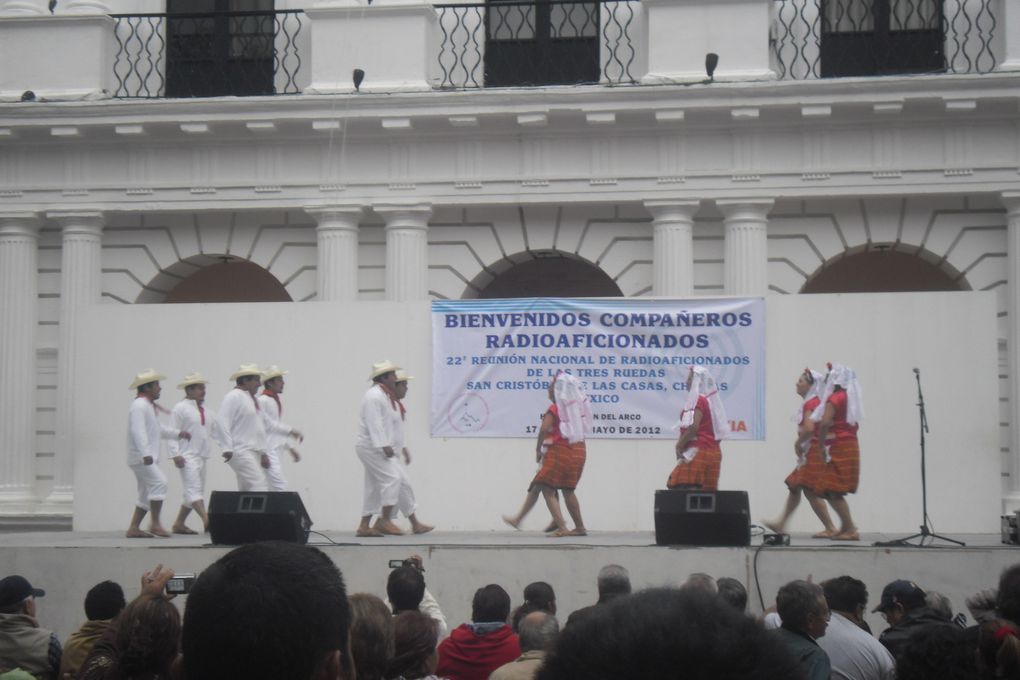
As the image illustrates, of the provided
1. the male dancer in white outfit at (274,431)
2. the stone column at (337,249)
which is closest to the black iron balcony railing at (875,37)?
the stone column at (337,249)

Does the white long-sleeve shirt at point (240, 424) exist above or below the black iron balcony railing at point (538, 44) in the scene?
below

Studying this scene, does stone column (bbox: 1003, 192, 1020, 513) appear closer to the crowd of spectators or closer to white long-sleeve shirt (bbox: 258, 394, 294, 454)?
white long-sleeve shirt (bbox: 258, 394, 294, 454)

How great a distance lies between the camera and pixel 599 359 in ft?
53.8

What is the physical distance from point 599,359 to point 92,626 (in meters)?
10.7

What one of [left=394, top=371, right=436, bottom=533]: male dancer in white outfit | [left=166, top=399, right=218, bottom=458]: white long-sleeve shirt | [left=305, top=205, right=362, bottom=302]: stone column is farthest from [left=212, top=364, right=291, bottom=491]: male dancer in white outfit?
A: [left=305, top=205, right=362, bottom=302]: stone column

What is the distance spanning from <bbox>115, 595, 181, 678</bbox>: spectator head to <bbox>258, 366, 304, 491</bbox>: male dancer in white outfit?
1093cm

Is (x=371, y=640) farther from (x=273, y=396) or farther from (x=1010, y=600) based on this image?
(x=273, y=396)

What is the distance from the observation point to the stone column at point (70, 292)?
66.0 ft

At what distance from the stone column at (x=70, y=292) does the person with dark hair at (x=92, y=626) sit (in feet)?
46.9

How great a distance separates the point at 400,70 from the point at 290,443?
20.6 ft

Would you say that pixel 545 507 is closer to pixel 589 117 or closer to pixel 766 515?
pixel 766 515

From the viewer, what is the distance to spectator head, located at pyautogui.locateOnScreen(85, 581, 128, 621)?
6352 millimetres

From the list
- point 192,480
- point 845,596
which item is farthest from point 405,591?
point 192,480

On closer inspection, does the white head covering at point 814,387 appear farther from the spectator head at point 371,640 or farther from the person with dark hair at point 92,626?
the spectator head at point 371,640
